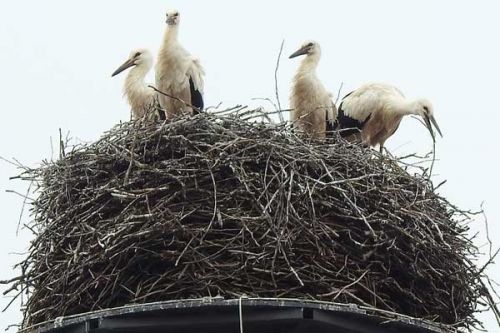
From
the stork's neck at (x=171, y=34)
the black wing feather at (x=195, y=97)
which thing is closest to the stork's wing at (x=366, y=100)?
the black wing feather at (x=195, y=97)

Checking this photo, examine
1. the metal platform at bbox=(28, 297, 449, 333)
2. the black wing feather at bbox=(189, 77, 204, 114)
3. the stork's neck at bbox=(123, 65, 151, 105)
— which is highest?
the stork's neck at bbox=(123, 65, 151, 105)

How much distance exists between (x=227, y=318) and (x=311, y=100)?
12.4 ft

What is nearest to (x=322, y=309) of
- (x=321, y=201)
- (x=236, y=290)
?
(x=236, y=290)

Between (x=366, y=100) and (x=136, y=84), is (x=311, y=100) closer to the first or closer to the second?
(x=366, y=100)

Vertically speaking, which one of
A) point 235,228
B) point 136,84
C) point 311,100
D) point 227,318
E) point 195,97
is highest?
point 136,84

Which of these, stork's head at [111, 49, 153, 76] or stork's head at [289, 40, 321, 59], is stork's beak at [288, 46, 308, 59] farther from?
stork's head at [111, 49, 153, 76]

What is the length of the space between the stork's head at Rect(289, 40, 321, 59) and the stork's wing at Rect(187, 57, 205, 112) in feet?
2.72

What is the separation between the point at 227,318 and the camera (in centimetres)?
523

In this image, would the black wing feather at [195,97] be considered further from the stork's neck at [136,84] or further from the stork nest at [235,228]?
the stork nest at [235,228]

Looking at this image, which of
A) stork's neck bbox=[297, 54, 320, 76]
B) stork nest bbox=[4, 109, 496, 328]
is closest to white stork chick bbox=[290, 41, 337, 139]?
stork's neck bbox=[297, 54, 320, 76]

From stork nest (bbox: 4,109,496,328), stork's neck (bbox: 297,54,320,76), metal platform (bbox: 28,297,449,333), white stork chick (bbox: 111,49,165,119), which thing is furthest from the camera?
stork's neck (bbox: 297,54,320,76)

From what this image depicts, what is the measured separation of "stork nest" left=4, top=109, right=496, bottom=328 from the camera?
5824mm

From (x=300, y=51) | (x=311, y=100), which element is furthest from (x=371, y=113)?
(x=300, y=51)

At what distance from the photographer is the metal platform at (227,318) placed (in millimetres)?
5184
